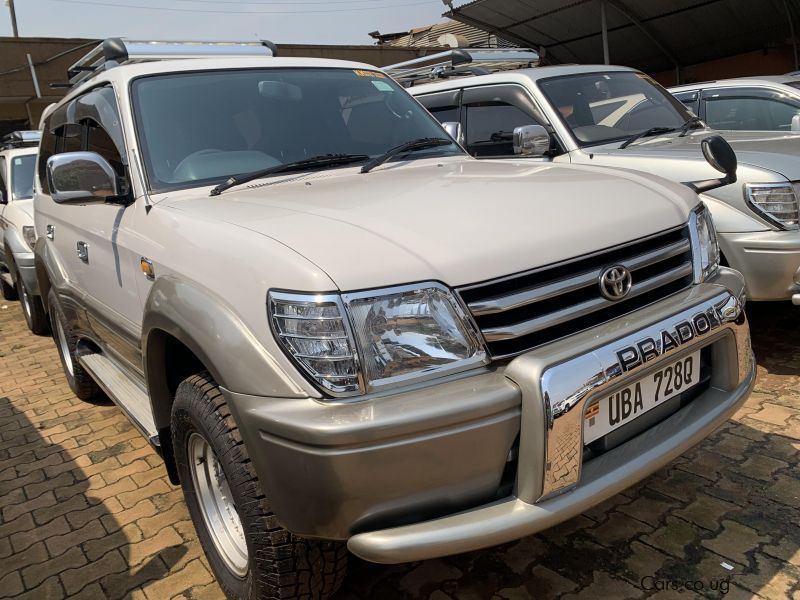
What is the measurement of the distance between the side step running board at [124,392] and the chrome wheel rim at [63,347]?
73 centimetres

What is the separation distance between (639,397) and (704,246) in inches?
28.8

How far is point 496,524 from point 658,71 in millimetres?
16573

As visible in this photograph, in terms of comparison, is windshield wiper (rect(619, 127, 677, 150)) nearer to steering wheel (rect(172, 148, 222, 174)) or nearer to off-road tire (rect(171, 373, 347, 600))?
steering wheel (rect(172, 148, 222, 174))

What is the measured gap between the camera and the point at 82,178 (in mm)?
2596

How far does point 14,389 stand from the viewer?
5.07 meters

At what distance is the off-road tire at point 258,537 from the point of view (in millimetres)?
1833

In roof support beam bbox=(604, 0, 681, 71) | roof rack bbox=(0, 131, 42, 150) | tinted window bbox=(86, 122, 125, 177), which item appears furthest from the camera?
roof support beam bbox=(604, 0, 681, 71)

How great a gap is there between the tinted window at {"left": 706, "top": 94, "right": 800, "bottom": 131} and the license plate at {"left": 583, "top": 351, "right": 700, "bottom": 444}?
484 cm

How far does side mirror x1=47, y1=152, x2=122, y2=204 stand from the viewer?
2.57 metres

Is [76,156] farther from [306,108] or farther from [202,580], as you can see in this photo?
[202,580]

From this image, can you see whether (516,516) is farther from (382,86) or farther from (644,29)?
(644,29)

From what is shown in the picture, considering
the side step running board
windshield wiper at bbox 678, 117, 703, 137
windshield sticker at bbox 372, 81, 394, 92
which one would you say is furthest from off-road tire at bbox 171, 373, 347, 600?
windshield wiper at bbox 678, 117, 703, 137

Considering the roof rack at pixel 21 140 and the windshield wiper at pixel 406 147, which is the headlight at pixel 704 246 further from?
the roof rack at pixel 21 140

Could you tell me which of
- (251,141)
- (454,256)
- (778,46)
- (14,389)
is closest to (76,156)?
(251,141)
